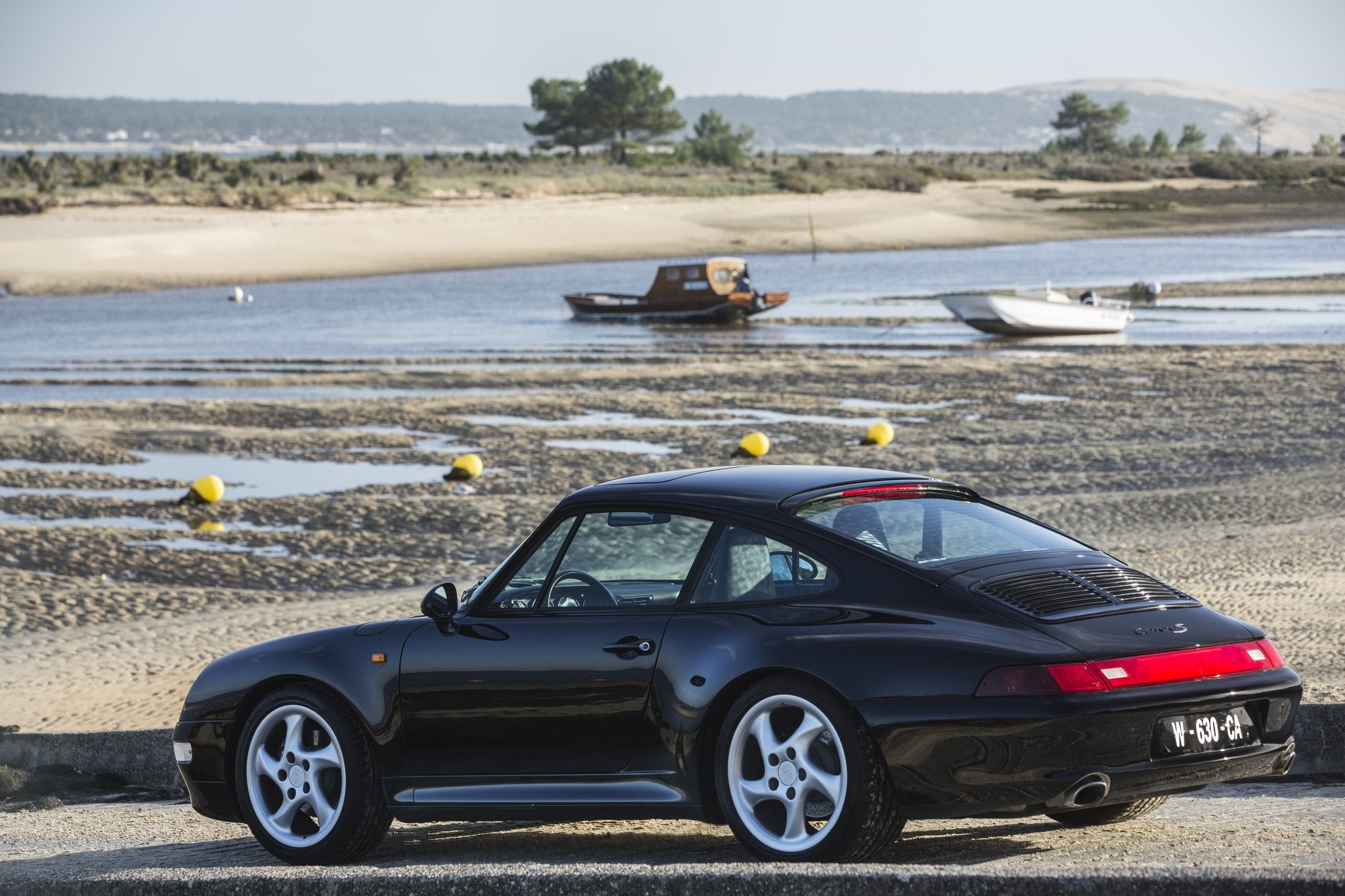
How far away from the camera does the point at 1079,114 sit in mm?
177750

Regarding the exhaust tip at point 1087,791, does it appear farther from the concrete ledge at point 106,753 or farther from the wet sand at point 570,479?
the concrete ledge at point 106,753

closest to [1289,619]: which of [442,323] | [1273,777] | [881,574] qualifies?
[1273,777]

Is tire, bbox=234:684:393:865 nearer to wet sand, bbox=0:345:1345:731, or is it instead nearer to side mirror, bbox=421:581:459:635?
side mirror, bbox=421:581:459:635

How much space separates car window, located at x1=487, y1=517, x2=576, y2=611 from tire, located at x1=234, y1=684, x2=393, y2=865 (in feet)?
2.25

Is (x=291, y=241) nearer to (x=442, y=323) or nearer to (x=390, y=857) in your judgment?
(x=442, y=323)

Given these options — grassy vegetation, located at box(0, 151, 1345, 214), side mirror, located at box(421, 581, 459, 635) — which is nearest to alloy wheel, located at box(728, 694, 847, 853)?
side mirror, located at box(421, 581, 459, 635)

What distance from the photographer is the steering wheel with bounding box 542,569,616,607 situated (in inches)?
217

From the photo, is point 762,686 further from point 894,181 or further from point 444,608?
point 894,181

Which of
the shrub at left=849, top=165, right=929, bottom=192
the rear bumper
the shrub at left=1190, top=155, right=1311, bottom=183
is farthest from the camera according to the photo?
the shrub at left=1190, top=155, right=1311, bottom=183

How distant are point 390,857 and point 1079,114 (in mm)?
181646

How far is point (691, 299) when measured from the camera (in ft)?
142

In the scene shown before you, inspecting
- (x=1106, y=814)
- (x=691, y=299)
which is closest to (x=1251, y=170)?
(x=691, y=299)

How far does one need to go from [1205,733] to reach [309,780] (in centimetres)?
302

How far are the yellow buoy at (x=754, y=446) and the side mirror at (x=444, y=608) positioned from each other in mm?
12998
